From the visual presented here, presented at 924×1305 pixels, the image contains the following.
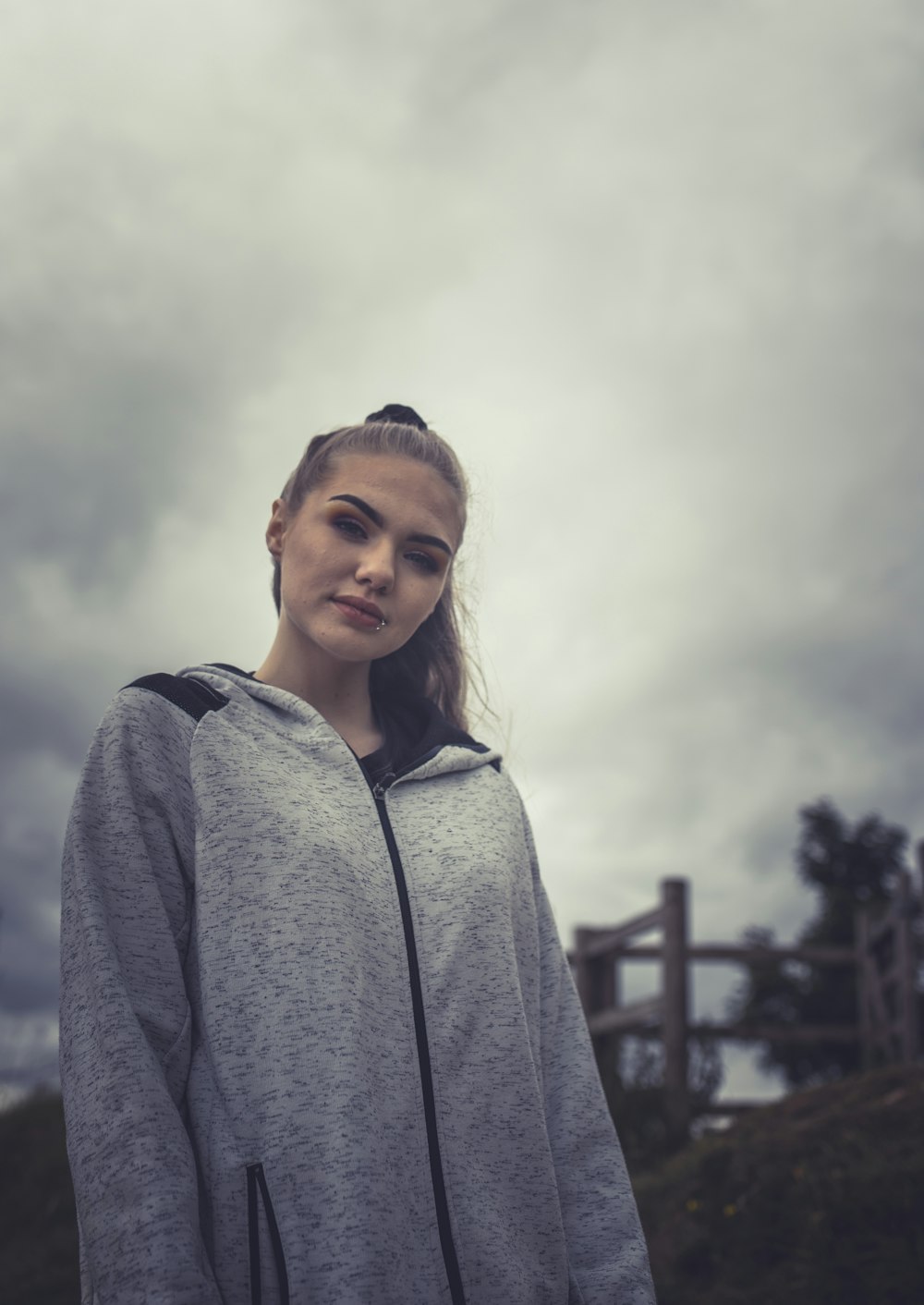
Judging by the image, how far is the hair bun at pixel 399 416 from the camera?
6.77 feet

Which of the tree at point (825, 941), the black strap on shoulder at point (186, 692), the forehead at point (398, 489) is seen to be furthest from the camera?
the tree at point (825, 941)

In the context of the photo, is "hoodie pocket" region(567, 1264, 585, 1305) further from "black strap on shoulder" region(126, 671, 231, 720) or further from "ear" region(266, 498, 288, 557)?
"ear" region(266, 498, 288, 557)

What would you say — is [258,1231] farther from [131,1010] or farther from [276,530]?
[276,530]

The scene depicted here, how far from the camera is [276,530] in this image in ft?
6.26

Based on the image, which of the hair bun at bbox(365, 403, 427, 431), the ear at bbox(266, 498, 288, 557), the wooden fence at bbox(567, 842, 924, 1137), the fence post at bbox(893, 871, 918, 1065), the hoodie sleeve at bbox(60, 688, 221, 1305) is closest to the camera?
the hoodie sleeve at bbox(60, 688, 221, 1305)

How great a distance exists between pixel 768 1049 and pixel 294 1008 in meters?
21.9

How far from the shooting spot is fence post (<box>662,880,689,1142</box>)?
636 cm

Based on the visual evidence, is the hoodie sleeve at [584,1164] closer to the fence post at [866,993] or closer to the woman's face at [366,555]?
the woman's face at [366,555]

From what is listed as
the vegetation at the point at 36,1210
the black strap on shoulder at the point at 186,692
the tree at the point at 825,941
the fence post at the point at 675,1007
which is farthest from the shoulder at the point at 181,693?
the tree at the point at 825,941

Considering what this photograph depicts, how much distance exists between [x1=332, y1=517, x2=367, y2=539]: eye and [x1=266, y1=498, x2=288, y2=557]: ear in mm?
185

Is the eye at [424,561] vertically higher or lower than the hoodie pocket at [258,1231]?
higher

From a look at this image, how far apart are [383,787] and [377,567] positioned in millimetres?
389

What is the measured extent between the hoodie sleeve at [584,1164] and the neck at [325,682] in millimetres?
536

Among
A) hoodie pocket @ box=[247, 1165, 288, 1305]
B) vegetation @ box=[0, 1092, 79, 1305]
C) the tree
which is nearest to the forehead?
hoodie pocket @ box=[247, 1165, 288, 1305]
